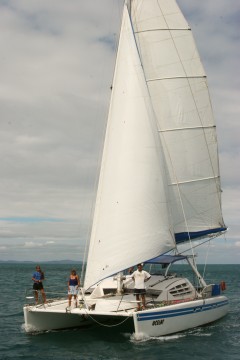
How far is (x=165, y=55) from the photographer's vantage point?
21.8m

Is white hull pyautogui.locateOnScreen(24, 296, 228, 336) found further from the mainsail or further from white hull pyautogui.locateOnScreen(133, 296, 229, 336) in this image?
the mainsail

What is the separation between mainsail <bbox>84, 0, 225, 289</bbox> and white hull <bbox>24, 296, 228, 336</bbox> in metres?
1.56

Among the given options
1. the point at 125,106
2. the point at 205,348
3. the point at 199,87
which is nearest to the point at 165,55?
the point at 199,87

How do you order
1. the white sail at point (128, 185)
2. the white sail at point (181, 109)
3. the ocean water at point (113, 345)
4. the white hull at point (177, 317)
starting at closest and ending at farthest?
1. the ocean water at point (113, 345)
2. the white hull at point (177, 317)
3. the white sail at point (128, 185)
4. the white sail at point (181, 109)

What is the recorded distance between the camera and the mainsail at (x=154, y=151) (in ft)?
54.5

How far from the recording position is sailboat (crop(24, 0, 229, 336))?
16516 millimetres

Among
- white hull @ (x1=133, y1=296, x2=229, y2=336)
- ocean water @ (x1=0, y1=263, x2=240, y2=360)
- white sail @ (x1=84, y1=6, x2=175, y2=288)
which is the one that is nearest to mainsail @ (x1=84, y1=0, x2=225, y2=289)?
white sail @ (x1=84, y1=6, x2=175, y2=288)

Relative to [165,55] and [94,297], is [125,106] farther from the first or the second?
[94,297]

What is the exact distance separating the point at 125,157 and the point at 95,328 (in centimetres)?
662

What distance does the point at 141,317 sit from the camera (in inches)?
603

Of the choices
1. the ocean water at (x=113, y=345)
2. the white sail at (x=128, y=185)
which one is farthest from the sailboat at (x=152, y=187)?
the ocean water at (x=113, y=345)

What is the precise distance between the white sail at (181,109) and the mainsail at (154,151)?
0.04m

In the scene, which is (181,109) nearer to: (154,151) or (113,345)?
(154,151)

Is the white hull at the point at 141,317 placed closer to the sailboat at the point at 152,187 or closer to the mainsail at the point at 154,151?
the sailboat at the point at 152,187
